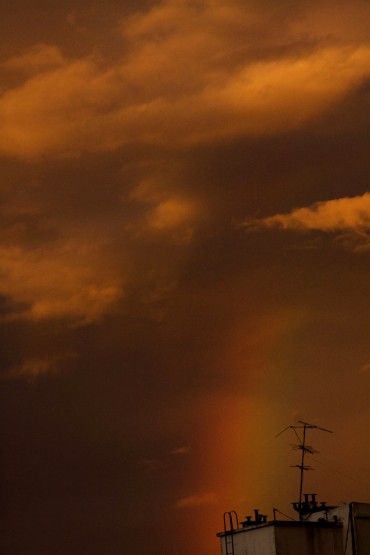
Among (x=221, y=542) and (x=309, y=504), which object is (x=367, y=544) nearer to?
(x=309, y=504)

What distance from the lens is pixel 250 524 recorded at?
7062 cm

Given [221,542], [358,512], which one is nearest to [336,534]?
[358,512]

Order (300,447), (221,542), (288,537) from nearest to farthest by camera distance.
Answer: (288,537)
(221,542)
(300,447)

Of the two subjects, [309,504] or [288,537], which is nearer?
[288,537]

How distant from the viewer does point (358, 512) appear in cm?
6912

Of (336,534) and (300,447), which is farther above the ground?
(300,447)

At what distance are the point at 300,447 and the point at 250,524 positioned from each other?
8402mm

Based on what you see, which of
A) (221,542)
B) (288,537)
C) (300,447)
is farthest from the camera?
(300,447)

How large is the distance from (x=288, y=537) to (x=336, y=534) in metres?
3.43

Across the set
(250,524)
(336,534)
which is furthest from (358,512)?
(250,524)

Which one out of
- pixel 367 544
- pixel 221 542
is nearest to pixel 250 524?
pixel 221 542

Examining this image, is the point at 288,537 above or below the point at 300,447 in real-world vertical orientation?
below

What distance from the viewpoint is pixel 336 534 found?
6912cm

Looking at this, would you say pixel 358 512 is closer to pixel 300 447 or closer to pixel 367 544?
pixel 367 544
